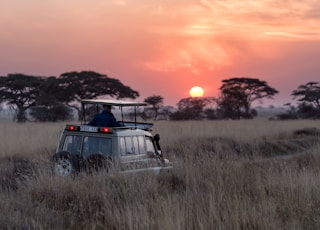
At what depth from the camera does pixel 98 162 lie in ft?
30.2

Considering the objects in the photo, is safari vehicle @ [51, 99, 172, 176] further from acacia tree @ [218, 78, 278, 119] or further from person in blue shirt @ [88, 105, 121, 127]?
acacia tree @ [218, 78, 278, 119]

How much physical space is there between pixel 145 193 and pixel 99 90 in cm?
3780

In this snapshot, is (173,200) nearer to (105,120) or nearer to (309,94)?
(105,120)

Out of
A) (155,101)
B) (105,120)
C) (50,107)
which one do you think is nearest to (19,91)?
(50,107)

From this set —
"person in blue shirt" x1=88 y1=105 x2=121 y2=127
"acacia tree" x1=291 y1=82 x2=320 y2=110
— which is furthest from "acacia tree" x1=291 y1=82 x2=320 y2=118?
"person in blue shirt" x1=88 y1=105 x2=121 y2=127

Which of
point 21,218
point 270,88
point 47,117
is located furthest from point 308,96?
point 21,218

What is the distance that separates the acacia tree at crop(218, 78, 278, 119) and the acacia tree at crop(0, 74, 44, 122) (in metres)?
22.0

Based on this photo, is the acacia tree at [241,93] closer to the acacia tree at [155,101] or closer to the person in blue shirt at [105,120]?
the acacia tree at [155,101]

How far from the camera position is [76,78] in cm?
4478

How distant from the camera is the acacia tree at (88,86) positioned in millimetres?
43875

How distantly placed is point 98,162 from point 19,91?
121 feet

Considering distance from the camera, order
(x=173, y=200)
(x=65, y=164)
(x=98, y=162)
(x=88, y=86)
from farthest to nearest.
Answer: (x=88, y=86) → (x=65, y=164) → (x=98, y=162) → (x=173, y=200)

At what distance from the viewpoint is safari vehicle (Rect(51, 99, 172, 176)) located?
9.29 m

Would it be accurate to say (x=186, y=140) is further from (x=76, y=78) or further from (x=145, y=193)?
(x=76, y=78)
